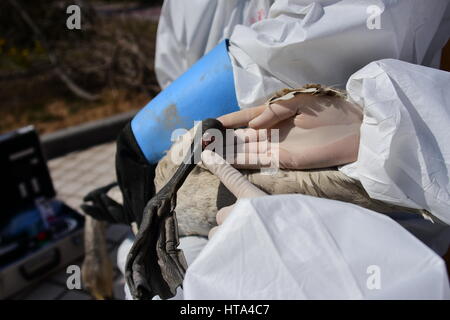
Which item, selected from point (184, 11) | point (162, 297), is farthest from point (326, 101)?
point (184, 11)

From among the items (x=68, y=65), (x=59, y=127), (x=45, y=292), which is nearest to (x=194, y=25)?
(x=45, y=292)

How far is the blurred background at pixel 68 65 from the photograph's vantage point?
14.2 feet

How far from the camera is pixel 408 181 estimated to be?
84cm

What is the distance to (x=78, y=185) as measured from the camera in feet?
10.4

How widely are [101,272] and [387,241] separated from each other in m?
1.50

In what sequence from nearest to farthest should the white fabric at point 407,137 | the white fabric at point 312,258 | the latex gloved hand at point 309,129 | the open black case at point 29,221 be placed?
the white fabric at point 312,258 → the white fabric at point 407,137 → the latex gloved hand at point 309,129 → the open black case at point 29,221

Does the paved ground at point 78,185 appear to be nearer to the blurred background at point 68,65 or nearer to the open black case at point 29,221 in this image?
the open black case at point 29,221

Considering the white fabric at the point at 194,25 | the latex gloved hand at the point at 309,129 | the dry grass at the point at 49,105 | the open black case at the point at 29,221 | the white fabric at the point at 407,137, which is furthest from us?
the dry grass at the point at 49,105

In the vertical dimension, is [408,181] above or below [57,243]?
above

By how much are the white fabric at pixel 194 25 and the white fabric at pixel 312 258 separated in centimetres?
78

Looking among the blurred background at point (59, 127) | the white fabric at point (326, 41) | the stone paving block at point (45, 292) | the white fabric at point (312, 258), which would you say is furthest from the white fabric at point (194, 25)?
the stone paving block at point (45, 292)

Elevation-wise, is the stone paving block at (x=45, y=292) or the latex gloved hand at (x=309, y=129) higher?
the latex gloved hand at (x=309, y=129)

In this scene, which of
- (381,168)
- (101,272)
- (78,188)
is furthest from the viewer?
(78,188)

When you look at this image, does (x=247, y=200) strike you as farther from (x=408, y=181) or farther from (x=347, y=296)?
(x=408, y=181)
